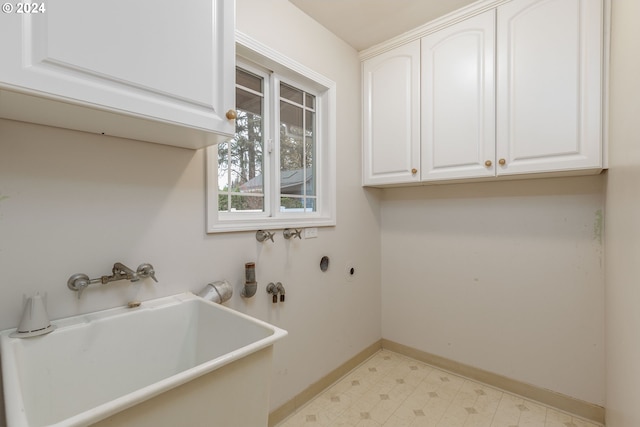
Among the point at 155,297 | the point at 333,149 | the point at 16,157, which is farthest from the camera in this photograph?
the point at 333,149

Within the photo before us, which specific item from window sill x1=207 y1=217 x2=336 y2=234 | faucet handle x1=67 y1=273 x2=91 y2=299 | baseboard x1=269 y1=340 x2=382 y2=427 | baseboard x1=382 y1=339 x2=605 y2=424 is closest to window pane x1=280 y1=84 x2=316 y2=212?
window sill x1=207 y1=217 x2=336 y2=234

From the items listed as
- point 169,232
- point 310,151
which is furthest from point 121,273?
point 310,151

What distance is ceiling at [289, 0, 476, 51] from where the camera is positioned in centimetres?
167

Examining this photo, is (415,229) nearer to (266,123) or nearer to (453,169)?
(453,169)

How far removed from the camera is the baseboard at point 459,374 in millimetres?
1602

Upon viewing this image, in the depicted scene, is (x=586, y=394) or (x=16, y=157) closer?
(x=16, y=157)

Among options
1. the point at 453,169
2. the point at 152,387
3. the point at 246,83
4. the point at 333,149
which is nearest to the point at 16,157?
the point at 152,387

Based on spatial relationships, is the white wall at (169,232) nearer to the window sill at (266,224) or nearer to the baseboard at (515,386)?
the window sill at (266,224)

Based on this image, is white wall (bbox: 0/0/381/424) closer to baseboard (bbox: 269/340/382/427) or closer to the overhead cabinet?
baseboard (bbox: 269/340/382/427)

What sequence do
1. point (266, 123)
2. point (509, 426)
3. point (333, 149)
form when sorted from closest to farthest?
point (509, 426) → point (266, 123) → point (333, 149)

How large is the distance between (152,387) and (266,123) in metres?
1.38

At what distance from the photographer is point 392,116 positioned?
2.05 meters

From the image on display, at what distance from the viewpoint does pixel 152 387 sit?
60cm

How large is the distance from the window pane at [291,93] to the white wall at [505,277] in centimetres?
107
